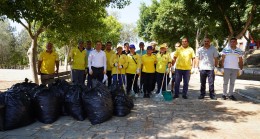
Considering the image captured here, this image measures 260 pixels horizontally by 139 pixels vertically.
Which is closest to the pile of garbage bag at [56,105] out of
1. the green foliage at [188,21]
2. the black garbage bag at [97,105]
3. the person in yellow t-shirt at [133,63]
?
the black garbage bag at [97,105]

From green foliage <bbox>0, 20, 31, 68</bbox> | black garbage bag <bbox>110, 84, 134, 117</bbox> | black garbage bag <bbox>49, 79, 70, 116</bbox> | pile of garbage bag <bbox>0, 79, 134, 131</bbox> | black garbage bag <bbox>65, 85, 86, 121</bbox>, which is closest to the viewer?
pile of garbage bag <bbox>0, 79, 134, 131</bbox>

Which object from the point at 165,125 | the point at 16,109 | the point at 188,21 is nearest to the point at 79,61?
the point at 16,109

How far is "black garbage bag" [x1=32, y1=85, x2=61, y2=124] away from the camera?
564 cm

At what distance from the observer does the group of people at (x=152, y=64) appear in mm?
7988

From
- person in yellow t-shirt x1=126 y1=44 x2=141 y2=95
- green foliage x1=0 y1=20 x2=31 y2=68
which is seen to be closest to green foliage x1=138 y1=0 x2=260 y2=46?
person in yellow t-shirt x1=126 y1=44 x2=141 y2=95

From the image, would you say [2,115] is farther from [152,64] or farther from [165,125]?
[152,64]

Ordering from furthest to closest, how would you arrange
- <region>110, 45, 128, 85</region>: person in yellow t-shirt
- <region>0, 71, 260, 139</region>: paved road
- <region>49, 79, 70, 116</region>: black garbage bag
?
<region>110, 45, 128, 85</region>: person in yellow t-shirt → <region>49, 79, 70, 116</region>: black garbage bag → <region>0, 71, 260, 139</region>: paved road

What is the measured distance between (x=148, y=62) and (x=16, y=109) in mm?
4203

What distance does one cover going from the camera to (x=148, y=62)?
331 inches

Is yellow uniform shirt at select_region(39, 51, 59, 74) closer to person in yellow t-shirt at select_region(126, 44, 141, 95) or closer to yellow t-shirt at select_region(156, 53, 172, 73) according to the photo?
person in yellow t-shirt at select_region(126, 44, 141, 95)

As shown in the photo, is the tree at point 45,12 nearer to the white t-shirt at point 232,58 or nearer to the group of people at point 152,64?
the group of people at point 152,64

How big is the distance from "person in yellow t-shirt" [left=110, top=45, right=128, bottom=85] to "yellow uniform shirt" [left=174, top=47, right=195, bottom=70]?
1548 mm

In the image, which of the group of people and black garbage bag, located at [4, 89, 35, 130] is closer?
black garbage bag, located at [4, 89, 35, 130]

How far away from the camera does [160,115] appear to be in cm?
633
